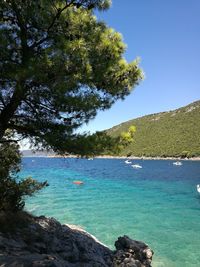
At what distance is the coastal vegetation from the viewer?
35.6 ft

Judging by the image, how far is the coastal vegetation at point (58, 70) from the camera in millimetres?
10844

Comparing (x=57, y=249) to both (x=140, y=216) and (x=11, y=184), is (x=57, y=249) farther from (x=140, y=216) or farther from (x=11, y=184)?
(x=140, y=216)

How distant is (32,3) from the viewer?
11.1m

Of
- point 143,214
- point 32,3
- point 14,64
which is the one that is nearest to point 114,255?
point 14,64

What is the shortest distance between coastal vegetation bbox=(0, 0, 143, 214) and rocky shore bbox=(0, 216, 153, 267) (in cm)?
332

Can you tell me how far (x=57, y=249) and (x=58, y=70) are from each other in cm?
651

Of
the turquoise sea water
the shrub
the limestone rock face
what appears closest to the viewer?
the shrub

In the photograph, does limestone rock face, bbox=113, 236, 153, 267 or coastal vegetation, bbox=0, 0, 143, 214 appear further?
limestone rock face, bbox=113, 236, 153, 267

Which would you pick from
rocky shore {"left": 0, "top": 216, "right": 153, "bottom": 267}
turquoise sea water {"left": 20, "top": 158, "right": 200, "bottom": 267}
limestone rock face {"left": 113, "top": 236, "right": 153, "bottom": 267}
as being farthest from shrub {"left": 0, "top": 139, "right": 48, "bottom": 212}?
limestone rock face {"left": 113, "top": 236, "right": 153, "bottom": 267}

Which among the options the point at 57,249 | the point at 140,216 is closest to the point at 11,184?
the point at 57,249

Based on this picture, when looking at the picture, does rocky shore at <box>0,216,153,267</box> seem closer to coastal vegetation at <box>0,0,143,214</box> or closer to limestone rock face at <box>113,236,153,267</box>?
limestone rock face at <box>113,236,153,267</box>

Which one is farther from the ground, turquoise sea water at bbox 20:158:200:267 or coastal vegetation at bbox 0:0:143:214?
coastal vegetation at bbox 0:0:143:214

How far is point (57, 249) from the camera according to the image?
12.5 meters

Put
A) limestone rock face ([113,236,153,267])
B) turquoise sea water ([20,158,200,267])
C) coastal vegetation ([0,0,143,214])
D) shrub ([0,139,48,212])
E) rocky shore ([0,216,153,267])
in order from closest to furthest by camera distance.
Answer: rocky shore ([0,216,153,267])
coastal vegetation ([0,0,143,214])
shrub ([0,139,48,212])
limestone rock face ([113,236,153,267])
turquoise sea water ([20,158,200,267])
